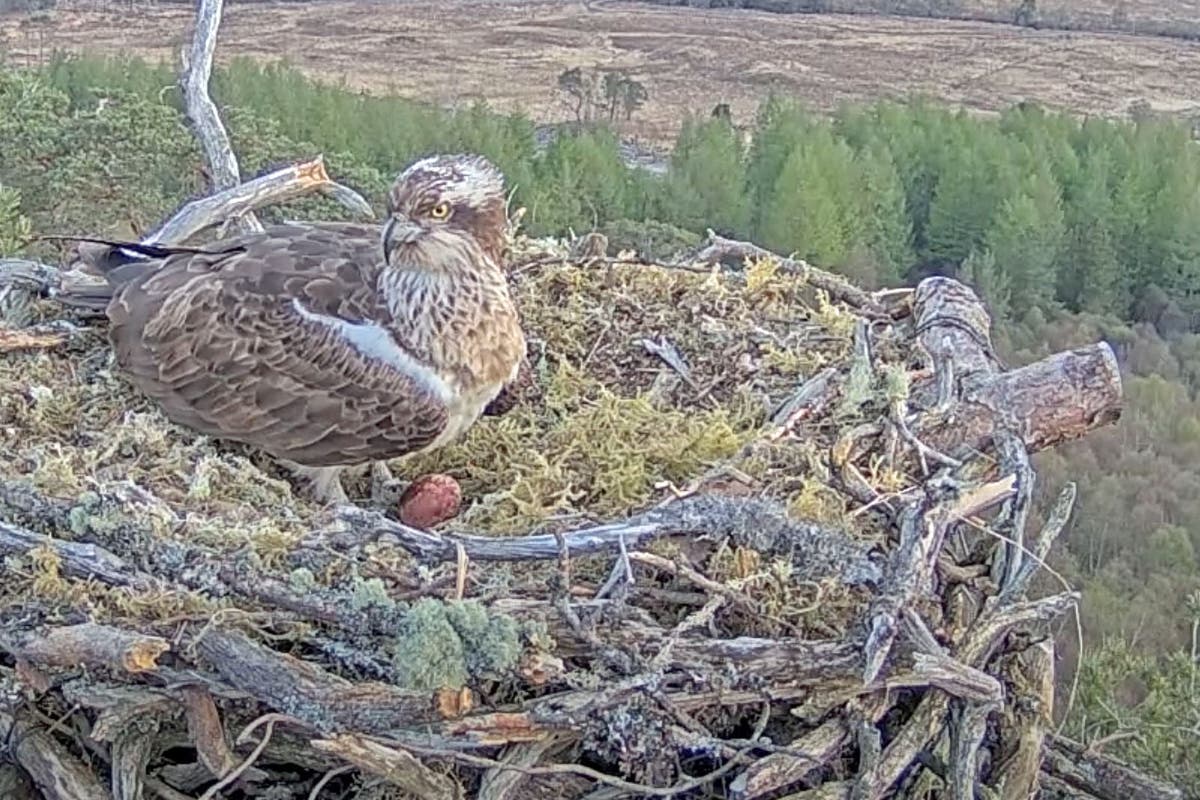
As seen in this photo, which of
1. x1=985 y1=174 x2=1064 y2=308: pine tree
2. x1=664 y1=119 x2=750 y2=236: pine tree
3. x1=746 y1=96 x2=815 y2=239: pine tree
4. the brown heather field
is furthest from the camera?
the brown heather field

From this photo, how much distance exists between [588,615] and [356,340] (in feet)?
3.91

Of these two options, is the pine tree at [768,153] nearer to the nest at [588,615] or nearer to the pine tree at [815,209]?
the pine tree at [815,209]

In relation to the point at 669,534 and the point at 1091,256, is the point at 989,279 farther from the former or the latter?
the point at 669,534

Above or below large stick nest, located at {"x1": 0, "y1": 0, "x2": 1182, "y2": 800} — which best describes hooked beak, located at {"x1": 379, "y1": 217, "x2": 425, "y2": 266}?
above

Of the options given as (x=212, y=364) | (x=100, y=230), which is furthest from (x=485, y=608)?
(x=100, y=230)

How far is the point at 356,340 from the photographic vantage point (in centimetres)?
392

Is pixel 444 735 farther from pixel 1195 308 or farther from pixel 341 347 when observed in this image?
pixel 1195 308

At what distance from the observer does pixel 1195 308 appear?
18.8 m

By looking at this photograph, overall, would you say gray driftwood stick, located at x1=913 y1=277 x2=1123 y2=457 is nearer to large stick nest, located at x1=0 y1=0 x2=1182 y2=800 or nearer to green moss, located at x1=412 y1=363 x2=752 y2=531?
large stick nest, located at x1=0 y1=0 x2=1182 y2=800

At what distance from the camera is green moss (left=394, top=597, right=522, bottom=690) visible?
9.27 ft

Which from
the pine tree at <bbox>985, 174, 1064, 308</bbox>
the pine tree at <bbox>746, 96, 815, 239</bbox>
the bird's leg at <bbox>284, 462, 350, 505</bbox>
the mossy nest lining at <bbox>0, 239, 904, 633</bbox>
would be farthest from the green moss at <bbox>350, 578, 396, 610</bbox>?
the pine tree at <bbox>985, 174, 1064, 308</bbox>

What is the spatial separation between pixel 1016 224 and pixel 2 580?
15.0 m

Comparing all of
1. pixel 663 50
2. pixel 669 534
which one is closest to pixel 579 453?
pixel 669 534

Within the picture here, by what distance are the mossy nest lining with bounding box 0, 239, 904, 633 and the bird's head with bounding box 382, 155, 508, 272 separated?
0.53 metres
